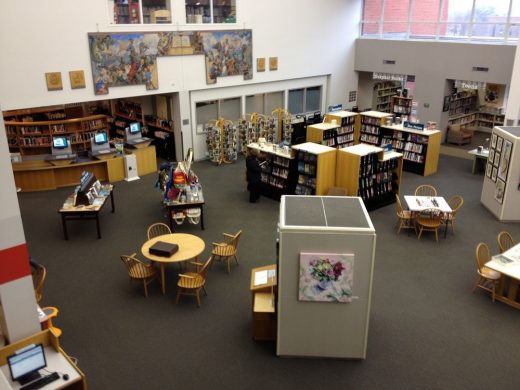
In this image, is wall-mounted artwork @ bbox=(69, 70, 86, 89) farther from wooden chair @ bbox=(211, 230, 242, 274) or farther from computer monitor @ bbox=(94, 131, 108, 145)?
wooden chair @ bbox=(211, 230, 242, 274)

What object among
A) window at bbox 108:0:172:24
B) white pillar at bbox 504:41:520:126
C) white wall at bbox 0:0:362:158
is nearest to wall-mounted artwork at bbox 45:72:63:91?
white wall at bbox 0:0:362:158

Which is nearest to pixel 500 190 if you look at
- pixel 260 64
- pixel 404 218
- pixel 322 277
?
pixel 404 218

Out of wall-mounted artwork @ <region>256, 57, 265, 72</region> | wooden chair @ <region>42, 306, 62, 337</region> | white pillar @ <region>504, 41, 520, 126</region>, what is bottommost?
wooden chair @ <region>42, 306, 62, 337</region>

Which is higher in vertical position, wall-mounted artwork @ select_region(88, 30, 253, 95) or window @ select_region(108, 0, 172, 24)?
window @ select_region(108, 0, 172, 24)

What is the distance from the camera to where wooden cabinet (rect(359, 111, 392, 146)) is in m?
16.6

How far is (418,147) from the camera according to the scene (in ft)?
49.9

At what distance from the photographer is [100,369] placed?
22.2 feet

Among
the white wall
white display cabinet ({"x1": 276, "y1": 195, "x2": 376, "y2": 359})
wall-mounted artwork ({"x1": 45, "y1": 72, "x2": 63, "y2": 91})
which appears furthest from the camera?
wall-mounted artwork ({"x1": 45, "y1": 72, "x2": 63, "y2": 91})

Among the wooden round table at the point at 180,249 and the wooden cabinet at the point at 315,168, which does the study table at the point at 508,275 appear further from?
the wooden round table at the point at 180,249

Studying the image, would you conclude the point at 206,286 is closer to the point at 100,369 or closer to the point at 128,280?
the point at 128,280

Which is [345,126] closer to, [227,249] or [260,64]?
[260,64]

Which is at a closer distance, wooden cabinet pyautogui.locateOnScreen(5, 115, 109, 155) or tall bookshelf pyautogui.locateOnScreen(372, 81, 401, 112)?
wooden cabinet pyautogui.locateOnScreen(5, 115, 109, 155)

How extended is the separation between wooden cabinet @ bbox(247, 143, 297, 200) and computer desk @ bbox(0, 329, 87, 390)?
768 cm

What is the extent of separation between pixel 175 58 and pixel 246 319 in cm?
967
